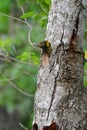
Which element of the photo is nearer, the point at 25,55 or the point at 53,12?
the point at 53,12

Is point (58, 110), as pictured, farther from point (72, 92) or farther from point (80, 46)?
point (80, 46)

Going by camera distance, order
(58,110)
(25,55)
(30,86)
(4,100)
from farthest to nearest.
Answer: (4,100) → (30,86) → (25,55) → (58,110)

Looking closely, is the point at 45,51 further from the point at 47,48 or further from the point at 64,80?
the point at 64,80

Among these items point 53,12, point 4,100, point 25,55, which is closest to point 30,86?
point 4,100

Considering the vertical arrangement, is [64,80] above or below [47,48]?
below

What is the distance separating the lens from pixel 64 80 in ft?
7.85

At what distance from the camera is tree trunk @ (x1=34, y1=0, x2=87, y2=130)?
7.80 feet

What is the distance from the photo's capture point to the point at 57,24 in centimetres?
245

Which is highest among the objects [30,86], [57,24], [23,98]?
[57,24]

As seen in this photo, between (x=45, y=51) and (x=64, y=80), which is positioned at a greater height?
(x=45, y=51)

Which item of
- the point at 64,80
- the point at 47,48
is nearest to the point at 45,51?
the point at 47,48

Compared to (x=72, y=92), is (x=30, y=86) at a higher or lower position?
lower

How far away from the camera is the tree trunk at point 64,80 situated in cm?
238

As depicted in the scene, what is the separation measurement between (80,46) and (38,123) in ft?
1.39
